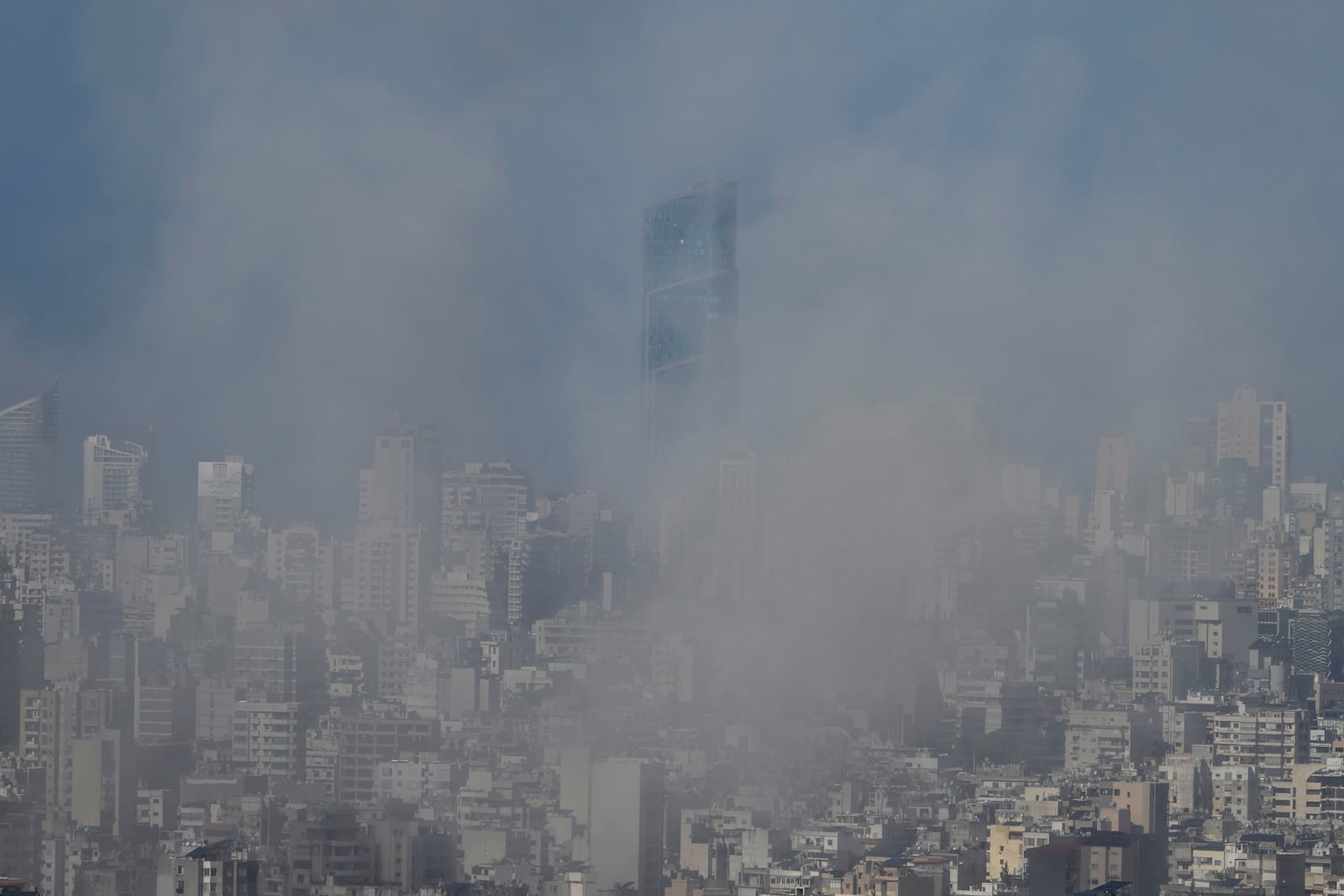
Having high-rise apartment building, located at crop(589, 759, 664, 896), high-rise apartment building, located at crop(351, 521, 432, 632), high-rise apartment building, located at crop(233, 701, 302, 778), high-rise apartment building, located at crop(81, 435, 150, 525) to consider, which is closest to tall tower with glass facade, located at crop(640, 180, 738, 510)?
high-rise apartment building, located at crop(351, 521, 432, 632)

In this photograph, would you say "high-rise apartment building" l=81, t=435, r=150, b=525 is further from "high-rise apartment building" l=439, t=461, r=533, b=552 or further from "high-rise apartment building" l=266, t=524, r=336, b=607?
"high-rise apartment building" l=439, t=461, r=533, b=552

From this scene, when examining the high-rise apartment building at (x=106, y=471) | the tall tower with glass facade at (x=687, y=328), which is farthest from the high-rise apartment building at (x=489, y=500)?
the high-rise apartment building at (x=106, y=471)

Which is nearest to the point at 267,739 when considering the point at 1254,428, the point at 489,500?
the point at 489,500

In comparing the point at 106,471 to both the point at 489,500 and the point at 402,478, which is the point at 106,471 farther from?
the point at 489,500

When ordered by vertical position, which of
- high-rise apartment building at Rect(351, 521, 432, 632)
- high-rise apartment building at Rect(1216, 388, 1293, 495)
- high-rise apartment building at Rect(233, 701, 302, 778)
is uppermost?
high-rise apartment building at Rect(1216, 388, 1293, 495)

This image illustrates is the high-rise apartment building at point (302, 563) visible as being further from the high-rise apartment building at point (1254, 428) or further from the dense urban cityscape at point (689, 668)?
the high-rise apartment building at point (1254, 428)

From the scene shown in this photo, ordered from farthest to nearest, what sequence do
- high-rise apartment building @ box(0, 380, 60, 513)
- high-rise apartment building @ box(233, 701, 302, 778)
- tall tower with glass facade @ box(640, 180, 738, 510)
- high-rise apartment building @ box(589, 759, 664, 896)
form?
tall tower with glass facade @ box(640, 180, 738, 510) < high-rise apartment building @ box(0, 380, 60, 513) < high-rise apartment building @ box(233, 701, 302, 778) < high-rise apartment building @ box(589, 759, 664, 896)

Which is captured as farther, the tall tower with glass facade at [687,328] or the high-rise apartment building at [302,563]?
the tall tower with glass facade at [687,328]
